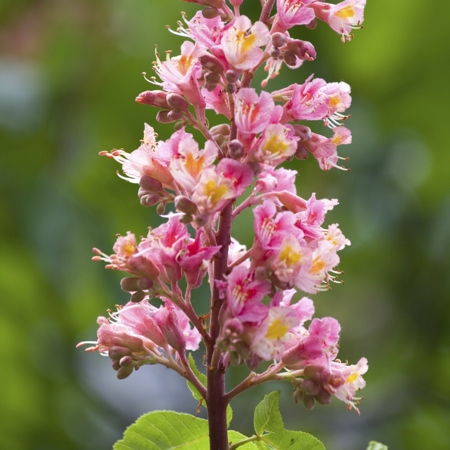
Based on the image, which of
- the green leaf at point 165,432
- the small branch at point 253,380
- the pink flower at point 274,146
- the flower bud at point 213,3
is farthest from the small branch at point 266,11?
the green leaf at point 165,432

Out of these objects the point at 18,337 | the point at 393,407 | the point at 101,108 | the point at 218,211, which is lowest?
the point at 393,407

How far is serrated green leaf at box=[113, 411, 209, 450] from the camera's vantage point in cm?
173

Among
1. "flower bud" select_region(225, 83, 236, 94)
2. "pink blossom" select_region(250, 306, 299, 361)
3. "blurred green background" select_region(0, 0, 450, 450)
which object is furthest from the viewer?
"blurred green background" select_region(0, 0, 450, 450)

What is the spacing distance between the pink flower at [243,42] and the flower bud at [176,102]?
0.16m

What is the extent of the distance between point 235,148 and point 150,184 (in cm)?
26

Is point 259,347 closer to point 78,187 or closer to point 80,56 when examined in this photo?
point 78,187

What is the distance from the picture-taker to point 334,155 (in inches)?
67.7

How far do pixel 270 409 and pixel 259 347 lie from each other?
249mm

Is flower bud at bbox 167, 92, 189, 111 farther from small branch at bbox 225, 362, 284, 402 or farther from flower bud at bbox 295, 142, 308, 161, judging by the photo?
small branch at bbox 225, 362, 284, 402

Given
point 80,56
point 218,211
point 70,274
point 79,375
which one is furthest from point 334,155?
point 80,56

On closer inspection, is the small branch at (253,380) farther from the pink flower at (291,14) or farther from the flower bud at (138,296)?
the pink flower at (291,14)

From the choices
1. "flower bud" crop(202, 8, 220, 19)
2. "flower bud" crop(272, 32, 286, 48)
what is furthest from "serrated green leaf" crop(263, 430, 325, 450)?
"flower bud" crop(202, 8, 220, 19)

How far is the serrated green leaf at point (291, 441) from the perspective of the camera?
1636 millimetres

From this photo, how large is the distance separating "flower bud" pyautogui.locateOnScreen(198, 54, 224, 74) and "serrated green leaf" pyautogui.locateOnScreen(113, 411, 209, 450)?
806 millimetres
